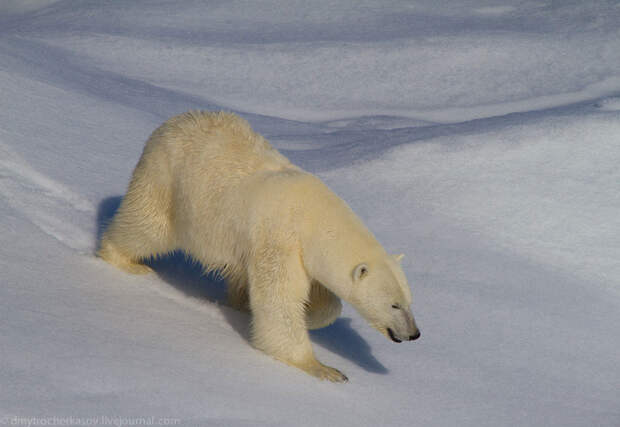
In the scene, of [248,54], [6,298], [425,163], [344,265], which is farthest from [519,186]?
[248,54]

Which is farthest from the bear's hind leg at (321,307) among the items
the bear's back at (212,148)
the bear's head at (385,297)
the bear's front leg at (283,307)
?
the bear's back at (212,148)

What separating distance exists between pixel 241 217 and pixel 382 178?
8.17ft

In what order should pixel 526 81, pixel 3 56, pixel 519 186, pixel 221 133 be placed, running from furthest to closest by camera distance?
pixel 526 81, pixel 3 56, pixel 519 186, pixel 221 133

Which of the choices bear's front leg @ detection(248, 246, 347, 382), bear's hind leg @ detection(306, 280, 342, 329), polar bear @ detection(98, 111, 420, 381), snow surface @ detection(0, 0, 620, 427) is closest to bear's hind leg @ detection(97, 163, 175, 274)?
polar bear @ detection(98, 111, 420, 381)

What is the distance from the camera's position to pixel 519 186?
18.8 ft

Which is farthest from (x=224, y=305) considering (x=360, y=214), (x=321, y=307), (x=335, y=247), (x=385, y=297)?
(x=360, y=214)

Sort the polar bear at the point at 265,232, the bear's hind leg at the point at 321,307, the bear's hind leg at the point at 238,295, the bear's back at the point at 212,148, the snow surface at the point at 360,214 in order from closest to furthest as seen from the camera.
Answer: the snow surface at the point at 360,214 → the polar bear at the point at 265,232 → the bear's back at the point at 212,148 → the bear's hind leg at the point at 321,307 → the bear's hind leg at the point at 238,295

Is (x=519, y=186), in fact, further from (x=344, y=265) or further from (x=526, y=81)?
(x=526, y=81)

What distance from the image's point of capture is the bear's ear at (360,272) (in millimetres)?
3343

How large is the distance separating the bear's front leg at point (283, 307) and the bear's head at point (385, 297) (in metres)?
0.29

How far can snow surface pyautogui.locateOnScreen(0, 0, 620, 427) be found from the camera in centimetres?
→ 326

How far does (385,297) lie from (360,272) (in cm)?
16

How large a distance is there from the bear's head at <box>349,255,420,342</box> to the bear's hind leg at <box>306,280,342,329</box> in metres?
0.47

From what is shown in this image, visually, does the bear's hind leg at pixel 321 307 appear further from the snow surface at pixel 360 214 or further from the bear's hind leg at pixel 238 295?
the bear's hind leg at pixel 238 295
